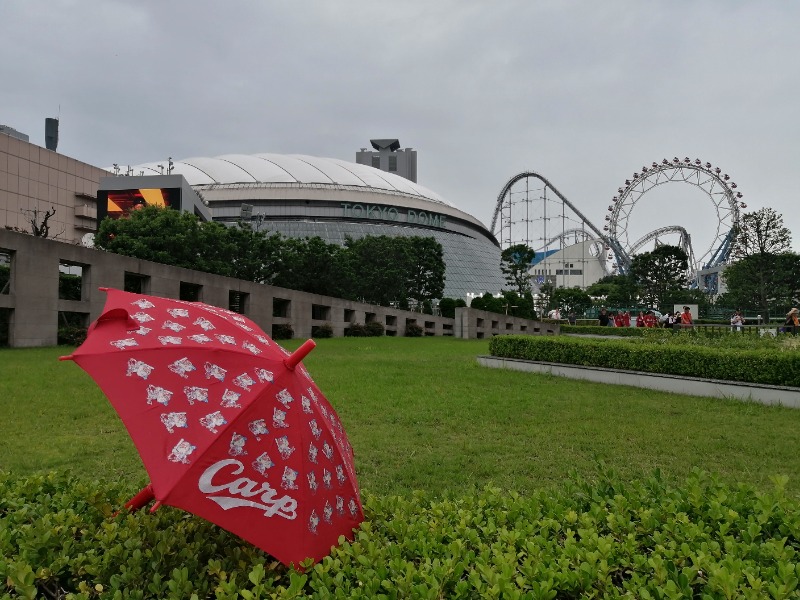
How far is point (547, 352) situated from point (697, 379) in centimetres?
347

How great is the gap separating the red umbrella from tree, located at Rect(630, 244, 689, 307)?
175 ft

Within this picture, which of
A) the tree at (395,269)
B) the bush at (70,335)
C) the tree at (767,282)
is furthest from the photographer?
the tree at (767,282)

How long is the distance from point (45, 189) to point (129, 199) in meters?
16.5

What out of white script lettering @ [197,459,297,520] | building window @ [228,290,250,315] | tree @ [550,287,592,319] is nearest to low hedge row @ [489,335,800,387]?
white script lettering @ [197,459,297,520]

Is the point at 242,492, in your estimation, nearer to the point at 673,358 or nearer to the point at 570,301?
the point at 673,358

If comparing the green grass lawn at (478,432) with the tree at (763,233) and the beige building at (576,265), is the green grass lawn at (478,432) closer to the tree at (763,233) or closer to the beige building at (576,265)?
the tree at (763,233)

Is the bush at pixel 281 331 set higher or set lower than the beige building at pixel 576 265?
lower

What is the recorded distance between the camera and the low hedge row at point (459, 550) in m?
2.26

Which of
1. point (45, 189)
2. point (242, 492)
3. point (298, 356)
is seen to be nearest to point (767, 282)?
point (298, 356)

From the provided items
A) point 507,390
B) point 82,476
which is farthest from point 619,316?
point 82,476

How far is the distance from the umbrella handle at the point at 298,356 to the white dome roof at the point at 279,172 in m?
57.2

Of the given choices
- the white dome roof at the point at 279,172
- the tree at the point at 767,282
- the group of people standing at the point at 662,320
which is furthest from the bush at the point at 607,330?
the white dome roof at the point at 279,172

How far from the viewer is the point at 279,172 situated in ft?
195

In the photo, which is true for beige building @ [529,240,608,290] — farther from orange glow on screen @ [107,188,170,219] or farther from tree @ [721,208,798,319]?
orange glow on screen @ [107,188,170,219]
